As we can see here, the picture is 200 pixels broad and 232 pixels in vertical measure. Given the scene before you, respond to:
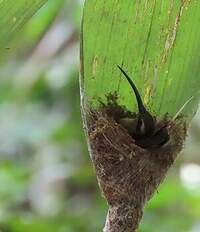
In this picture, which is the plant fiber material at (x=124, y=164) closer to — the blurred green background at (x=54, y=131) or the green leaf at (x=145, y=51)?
the green leaf at (x=145, y=51)

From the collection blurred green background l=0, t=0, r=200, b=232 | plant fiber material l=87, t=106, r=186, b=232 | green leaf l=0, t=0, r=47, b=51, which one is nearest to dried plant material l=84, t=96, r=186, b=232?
plant fiber material l=87, t=106, r=186, b=232

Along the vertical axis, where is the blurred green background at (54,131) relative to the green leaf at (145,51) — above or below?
above

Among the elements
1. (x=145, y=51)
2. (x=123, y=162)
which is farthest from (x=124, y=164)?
(x=145, y=51)

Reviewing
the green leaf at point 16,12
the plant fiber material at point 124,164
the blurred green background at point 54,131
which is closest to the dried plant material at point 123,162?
the plant fiber material at point 124,164

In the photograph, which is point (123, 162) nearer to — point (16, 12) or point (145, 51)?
point (145, 51)

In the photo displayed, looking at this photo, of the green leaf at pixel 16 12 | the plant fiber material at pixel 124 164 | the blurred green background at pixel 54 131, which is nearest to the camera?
the green leaf at pixel 16 12

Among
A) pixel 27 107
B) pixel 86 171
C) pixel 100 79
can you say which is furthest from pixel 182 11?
pixel 27 107

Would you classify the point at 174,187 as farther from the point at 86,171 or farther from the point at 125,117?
the point at 125,117
